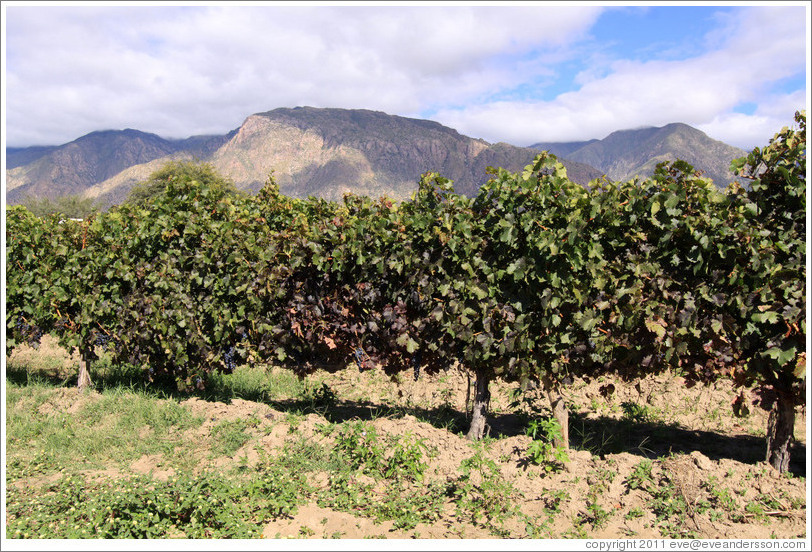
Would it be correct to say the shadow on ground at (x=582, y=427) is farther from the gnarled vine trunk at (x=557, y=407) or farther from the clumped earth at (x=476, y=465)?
the gnarled vine trunk at (x=557, y=407)

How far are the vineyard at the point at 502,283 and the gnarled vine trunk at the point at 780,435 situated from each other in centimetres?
2

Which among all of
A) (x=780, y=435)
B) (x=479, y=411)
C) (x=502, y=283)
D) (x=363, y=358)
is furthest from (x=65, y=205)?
(x=780, y=435)

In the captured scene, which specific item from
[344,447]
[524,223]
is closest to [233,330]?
[344,447]

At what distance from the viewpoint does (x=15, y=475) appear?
5.14 meters

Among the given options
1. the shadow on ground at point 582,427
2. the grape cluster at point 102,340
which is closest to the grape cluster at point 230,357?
the shadow on ground at point 582,427

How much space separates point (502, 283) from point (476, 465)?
5.39 feet

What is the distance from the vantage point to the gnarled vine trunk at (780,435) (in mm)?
4777

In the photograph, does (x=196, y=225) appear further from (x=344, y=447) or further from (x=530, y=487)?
(x=530, y=487)

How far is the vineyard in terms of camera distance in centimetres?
447

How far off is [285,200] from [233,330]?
5.51 feet

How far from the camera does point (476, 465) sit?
474cm

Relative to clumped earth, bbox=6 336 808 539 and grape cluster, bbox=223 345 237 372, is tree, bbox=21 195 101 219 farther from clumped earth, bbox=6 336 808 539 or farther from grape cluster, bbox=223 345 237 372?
clumped earth, bbox=6 336 808 539

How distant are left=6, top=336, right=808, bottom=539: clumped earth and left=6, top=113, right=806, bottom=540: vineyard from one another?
0.23 metres

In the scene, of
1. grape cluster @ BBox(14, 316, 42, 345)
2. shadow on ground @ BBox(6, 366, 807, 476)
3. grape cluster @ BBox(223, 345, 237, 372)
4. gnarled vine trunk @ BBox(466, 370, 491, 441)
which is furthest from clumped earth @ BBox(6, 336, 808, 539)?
grape cluster @ BBox(14, 316, 42, 345)
